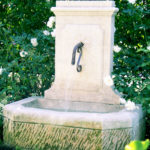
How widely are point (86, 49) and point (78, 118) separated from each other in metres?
1.01

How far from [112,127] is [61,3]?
1612 mm

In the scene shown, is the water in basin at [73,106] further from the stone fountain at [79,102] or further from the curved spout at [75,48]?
the curved spout at [75,48]

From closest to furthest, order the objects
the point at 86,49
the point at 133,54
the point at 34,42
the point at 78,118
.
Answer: the point at 78,118
the point at 86,49
the point at 133,54
the point at 34,42

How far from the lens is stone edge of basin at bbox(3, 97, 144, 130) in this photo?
2.83 meters

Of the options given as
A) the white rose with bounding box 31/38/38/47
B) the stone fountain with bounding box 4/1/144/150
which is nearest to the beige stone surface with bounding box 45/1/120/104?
the stone fountain with bounding box 4/1/144/150

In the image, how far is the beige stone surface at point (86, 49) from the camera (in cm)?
352

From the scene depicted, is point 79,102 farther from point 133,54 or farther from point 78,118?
point 133,54

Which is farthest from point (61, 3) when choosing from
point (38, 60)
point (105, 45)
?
point (38, 60)

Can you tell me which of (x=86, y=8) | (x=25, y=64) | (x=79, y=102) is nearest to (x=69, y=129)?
(x=79, y=102)

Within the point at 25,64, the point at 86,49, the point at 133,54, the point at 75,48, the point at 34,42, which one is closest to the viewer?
the point at 75,48

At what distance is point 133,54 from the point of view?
4.32m

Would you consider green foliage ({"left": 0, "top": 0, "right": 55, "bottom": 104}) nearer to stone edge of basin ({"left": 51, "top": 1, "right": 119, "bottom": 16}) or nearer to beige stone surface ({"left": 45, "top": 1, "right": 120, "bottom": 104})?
beige stone surface ({"left": 45, "top": 1, "right": 120, "bottom": 104})

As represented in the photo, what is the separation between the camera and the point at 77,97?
12.0 feet

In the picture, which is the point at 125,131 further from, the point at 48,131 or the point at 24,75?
the point at 24,75
